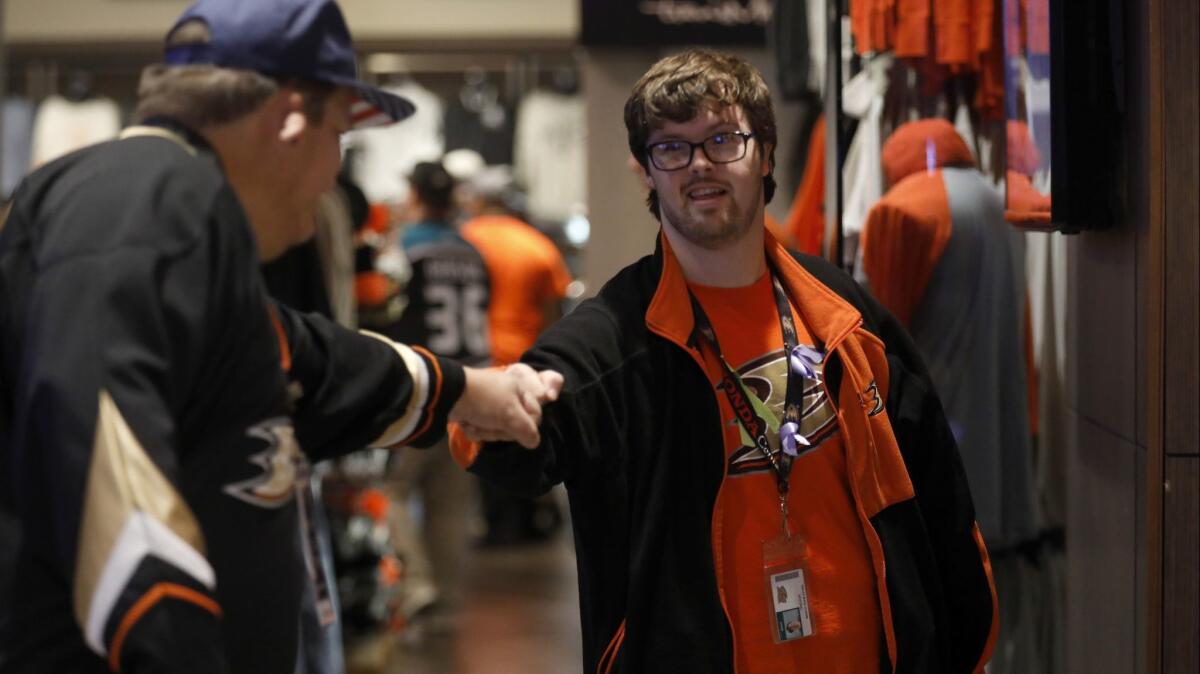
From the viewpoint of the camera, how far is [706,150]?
8.41 feet

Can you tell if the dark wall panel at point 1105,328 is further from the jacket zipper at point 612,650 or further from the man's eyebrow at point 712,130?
the jacket zipper at point 612,650

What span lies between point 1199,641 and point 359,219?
3.59 metres

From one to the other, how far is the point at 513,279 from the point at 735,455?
504cm

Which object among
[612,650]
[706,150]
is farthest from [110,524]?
[706,150]

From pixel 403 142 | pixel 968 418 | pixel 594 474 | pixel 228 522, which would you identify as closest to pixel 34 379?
pixel 228 522

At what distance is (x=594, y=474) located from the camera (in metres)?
2.46

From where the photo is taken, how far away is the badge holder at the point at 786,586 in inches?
96.0

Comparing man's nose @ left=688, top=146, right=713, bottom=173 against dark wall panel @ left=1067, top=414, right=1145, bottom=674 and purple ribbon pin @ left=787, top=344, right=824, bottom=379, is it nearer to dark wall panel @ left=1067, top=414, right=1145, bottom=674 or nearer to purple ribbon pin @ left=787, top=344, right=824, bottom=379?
purple ribbon pin @ left=787, top=344, right=824, bottom=379

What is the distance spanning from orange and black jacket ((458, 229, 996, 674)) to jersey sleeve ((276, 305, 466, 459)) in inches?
7.2

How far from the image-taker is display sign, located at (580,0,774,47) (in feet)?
17.8

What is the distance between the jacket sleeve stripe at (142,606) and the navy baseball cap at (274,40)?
26.4 inches

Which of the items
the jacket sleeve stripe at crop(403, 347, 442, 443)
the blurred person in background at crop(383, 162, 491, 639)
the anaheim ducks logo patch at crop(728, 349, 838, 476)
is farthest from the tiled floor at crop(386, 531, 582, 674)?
the jacket sleeve stripe at crop(403, 347, 442, 443)

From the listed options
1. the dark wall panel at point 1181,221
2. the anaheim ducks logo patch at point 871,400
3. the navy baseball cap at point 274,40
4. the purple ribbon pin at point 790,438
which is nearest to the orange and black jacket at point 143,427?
the navy baseball cap at point 274,40

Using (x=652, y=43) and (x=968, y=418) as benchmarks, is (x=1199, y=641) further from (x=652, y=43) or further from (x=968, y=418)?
(x=652, y=43)
